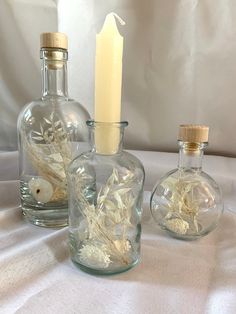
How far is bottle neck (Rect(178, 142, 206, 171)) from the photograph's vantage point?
0.47 m

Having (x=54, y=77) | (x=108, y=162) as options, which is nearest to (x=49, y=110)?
(x=54, y=77)

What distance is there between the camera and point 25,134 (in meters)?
0.53

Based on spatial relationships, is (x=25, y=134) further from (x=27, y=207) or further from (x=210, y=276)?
(x=210, y=276)

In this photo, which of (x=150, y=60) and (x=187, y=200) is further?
(x=150, y=60)

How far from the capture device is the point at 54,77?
520 mm

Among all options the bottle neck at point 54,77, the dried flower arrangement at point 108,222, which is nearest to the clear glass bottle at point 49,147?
the bottle neck at point 54,77

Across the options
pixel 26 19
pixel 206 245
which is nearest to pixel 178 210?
pixel 206 245

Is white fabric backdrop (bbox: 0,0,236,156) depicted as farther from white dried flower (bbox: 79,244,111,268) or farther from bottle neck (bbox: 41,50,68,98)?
white dried flower (bbox: 79,244,111,268)

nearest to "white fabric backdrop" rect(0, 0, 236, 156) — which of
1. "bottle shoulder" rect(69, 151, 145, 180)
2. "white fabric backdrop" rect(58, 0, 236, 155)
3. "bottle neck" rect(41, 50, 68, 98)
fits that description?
"white fabric backdrop" rect(58, 0, 236, 155)

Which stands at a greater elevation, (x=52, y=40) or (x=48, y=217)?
(x=52, y=40)

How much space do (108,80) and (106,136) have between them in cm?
6

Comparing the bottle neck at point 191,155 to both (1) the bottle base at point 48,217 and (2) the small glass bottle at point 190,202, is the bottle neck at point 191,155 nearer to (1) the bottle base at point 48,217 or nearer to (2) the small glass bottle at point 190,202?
(2) the small glass bottle at point 190,202

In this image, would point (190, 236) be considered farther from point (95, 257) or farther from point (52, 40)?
point (52, 40)

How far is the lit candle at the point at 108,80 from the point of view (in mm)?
368
